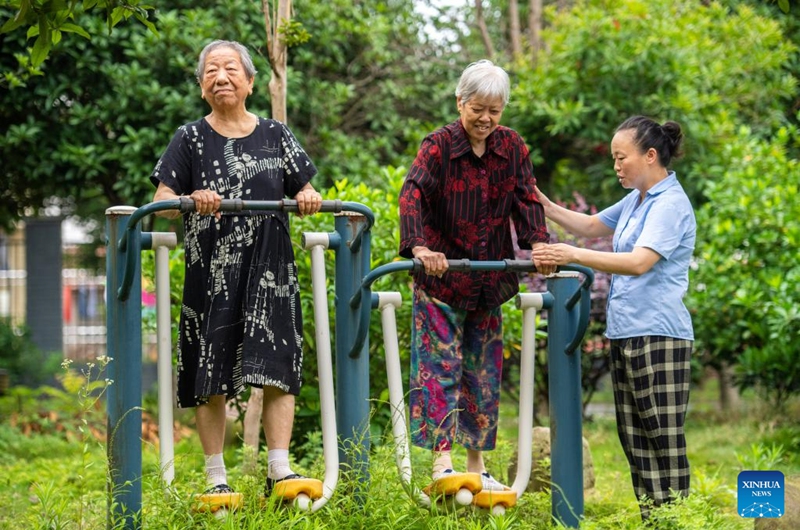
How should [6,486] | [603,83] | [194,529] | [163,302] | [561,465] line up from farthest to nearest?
[603,83], [6,486], [561,465], [163,302], [194,529]

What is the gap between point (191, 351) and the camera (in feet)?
11.0

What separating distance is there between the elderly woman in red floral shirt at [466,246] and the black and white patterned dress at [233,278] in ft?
1.36

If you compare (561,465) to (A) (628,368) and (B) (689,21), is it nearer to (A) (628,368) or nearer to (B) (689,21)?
(A) (628,368)

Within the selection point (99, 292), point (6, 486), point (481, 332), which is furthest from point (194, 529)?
point (99, 292)

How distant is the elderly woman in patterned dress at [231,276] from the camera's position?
329cm

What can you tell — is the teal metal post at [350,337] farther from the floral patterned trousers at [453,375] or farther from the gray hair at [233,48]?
the gray hair at [233,48]

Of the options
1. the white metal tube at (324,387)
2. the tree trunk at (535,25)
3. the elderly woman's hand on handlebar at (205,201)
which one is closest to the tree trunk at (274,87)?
the white metal tube at (324,387)

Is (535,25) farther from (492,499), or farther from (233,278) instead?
(492,499)

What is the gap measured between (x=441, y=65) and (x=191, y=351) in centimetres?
504

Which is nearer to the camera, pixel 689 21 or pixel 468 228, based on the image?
pixel 468 228

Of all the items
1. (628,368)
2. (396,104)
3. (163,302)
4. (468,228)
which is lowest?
(628,368)

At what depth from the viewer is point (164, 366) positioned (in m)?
3.30

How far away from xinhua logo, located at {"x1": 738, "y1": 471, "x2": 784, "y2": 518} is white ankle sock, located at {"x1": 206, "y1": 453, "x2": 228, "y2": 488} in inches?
61.8

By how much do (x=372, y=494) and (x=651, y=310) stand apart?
1080 millimetres
